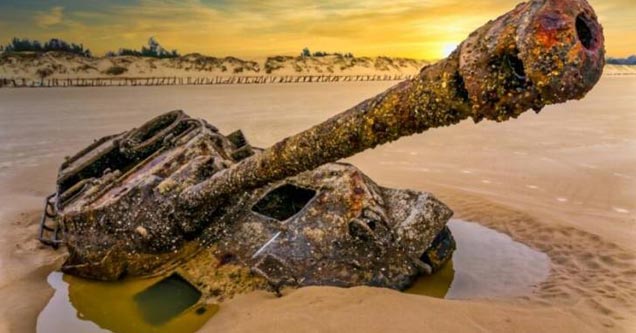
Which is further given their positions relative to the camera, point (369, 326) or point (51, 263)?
point (51, 263)

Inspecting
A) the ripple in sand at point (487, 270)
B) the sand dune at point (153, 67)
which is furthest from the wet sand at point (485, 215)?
the sand dune at point (153, 67)

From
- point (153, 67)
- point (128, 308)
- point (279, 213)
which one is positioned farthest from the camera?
point (153, 67)

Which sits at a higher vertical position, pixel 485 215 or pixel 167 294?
pixel 485 215

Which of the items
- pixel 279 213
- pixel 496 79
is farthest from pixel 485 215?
pixel 496 79

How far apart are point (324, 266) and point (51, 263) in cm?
326

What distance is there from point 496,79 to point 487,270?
10.5 ft

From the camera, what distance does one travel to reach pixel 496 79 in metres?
2.02

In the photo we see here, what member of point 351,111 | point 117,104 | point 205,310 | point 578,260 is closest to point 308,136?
point 351,111

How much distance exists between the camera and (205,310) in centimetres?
379

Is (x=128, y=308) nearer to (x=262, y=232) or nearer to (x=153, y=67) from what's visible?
(x=262, y=232)

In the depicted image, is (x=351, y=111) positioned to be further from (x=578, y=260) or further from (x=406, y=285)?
(x=578, y=260)

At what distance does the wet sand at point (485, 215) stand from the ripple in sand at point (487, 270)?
14 cm

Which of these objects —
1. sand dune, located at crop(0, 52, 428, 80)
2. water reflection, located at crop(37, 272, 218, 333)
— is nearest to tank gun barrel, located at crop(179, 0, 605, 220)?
water reflection, located at crop(37, 272, 218, 333)

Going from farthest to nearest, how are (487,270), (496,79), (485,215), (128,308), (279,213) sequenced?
(485,215) → (487,270) → (279,213) → (128,308) → (496,79)
